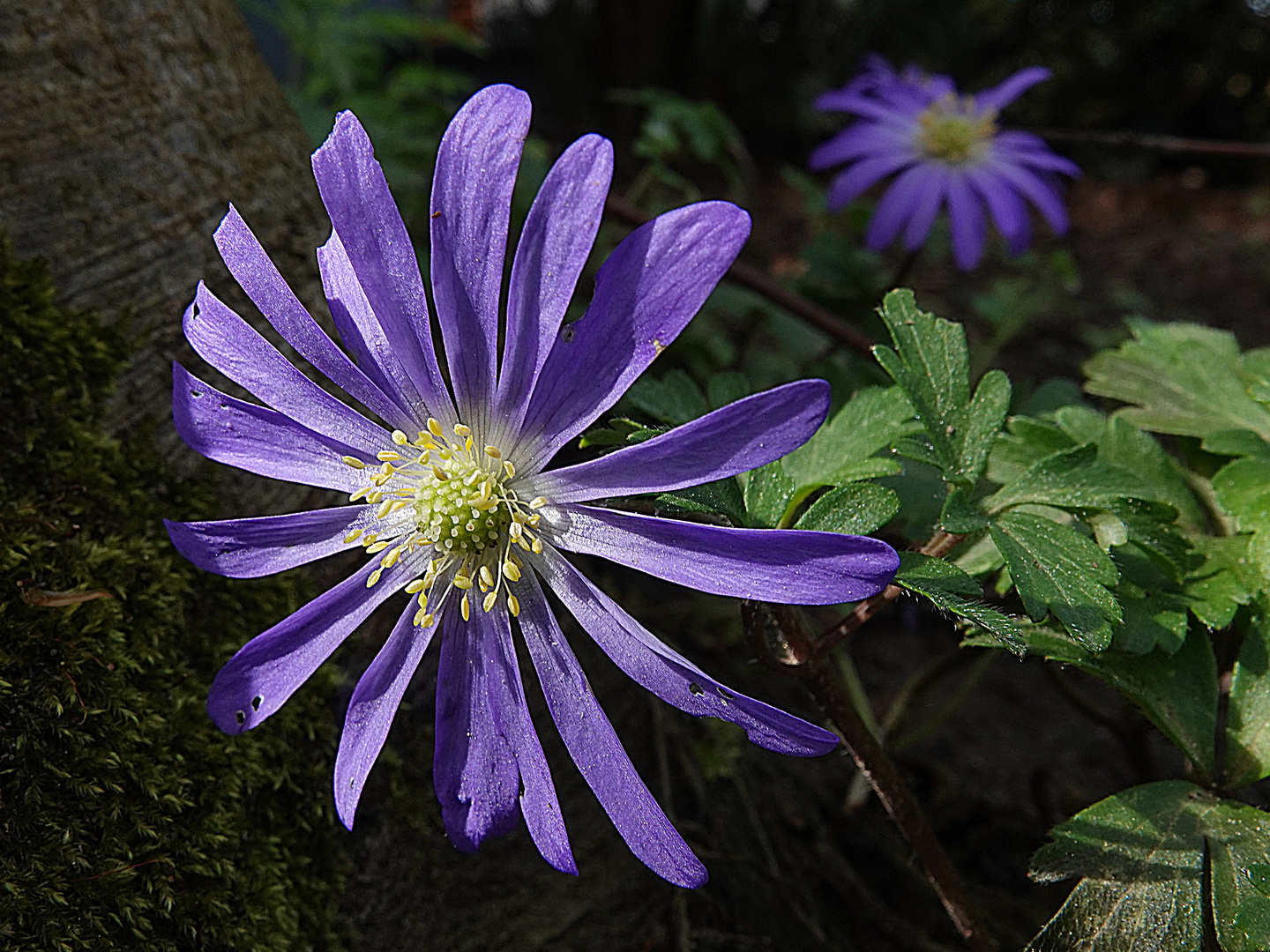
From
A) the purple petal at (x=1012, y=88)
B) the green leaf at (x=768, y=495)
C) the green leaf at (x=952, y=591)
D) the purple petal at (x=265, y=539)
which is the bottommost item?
the purple petal at (x=265, y=539)

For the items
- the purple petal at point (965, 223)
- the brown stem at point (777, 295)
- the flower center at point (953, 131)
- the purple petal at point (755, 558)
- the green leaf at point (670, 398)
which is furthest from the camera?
the flower center at point (953, 131)

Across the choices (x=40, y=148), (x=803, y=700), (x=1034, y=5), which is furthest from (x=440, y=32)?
(x=1034, y=5)

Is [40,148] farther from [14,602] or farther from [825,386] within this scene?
[825,386]

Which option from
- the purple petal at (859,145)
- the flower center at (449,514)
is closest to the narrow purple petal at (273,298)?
the flower center at (449,514)

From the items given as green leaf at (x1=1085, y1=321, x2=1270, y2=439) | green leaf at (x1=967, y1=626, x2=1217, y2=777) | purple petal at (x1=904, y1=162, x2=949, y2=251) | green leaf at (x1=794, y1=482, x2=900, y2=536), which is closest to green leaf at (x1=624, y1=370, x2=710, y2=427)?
green leaf at (x1=794, y1=482, x2=900, y2=536)

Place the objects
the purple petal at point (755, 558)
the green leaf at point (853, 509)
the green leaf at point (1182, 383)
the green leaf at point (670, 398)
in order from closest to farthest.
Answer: the purple petal at point (755, 558)
the green leaf at point (853, 509)
the green leaf at point (670, 398)
the green leaf at point (1182, 383)

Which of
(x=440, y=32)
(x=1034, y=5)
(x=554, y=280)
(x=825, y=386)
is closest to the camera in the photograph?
(x=825, y=386)

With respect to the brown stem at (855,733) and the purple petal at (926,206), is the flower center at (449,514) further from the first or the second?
the purple petal at (926,206)

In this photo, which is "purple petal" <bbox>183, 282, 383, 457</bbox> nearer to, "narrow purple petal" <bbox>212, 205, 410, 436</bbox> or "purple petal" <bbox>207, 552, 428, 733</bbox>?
"narrow purple petal" <bbox>212, 205, 410, 436</bbox>
